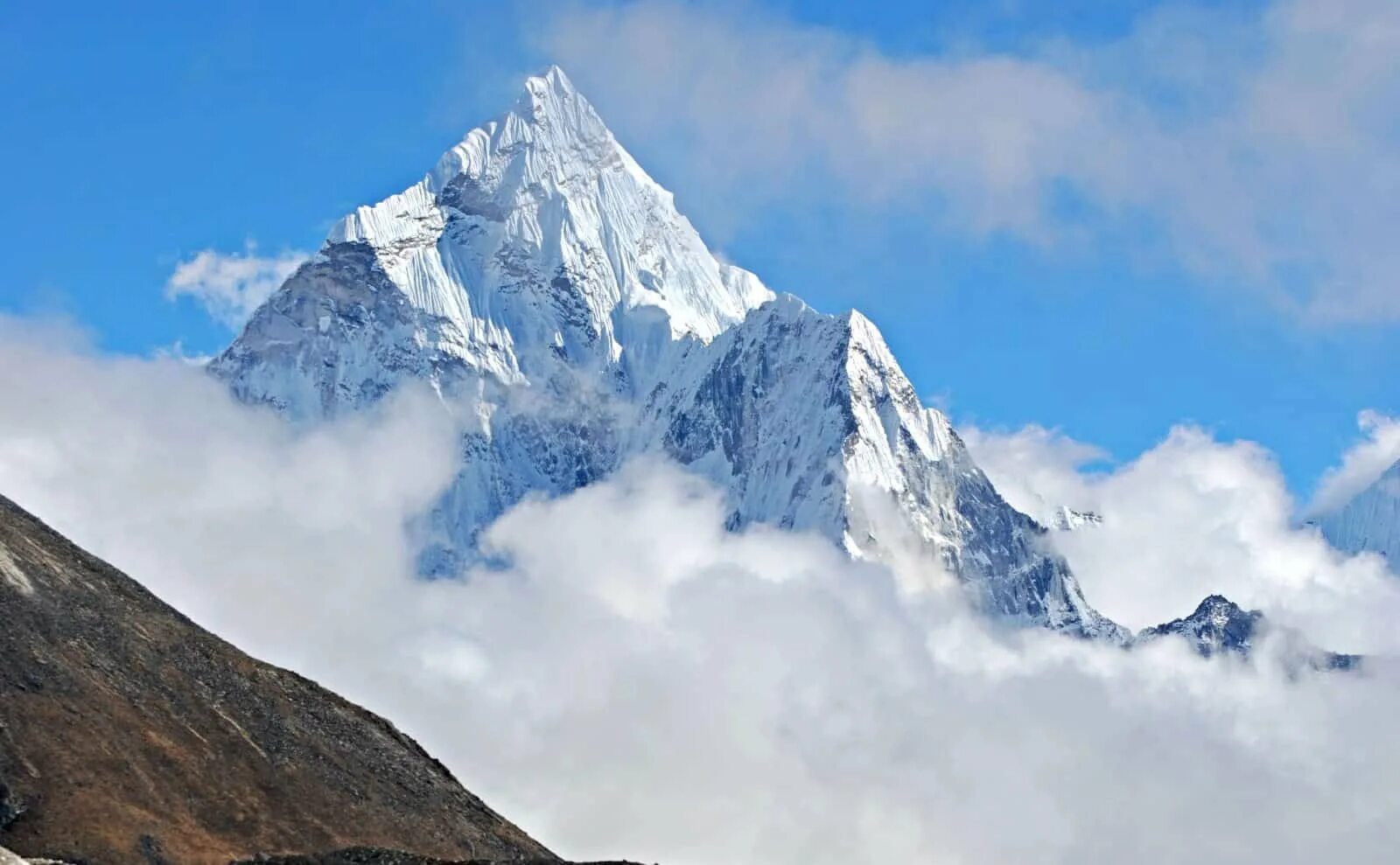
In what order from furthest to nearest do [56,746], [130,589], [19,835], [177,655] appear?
1. [130,589]
2. [177,655]
3. [56,746]
4. [19,835]

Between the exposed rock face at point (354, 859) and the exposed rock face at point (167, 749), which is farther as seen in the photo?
the exposed rock face at point (167, 749)

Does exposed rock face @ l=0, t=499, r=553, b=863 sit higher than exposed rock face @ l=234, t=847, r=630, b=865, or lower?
higher

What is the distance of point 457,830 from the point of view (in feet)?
479

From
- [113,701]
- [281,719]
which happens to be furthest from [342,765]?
[113,701]

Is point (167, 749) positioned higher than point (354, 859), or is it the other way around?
point (167, 749)

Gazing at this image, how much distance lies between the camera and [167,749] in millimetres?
132375

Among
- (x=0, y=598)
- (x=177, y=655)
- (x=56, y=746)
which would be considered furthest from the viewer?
(x=177, y=655)

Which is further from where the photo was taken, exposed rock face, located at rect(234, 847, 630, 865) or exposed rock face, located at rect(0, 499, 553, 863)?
exposed rock face, located at rect(0, 499, 553, 863)

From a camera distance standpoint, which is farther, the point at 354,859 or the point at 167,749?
the point at 167,749

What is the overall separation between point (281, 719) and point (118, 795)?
20.7m

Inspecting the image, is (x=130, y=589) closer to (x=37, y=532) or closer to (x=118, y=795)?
(x=37, y=532)

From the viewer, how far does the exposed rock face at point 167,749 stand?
123062 millimetres

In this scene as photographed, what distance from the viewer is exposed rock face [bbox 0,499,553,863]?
123062mm

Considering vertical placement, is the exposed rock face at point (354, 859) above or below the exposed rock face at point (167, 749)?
below
